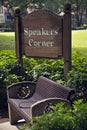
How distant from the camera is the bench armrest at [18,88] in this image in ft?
16.7

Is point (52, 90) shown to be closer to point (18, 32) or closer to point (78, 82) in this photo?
point (78, 82)

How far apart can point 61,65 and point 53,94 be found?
1.79 meters

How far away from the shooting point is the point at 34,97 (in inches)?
197

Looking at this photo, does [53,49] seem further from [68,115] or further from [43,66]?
[68,115]

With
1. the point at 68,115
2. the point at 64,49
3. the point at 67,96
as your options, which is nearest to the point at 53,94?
the point at 67,96

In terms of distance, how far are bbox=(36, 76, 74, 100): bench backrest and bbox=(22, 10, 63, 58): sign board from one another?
855 mm

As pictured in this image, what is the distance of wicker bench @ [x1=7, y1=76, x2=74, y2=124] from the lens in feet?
12.8

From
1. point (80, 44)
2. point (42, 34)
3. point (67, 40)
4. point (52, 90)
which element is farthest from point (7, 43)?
point (52, 90)

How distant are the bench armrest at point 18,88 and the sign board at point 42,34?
757 mm

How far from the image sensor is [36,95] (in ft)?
16.4

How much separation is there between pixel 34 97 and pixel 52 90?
20.4 inches

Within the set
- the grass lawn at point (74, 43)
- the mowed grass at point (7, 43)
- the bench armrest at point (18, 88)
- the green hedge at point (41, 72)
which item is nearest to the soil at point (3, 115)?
the green hedge at point (41, 72)

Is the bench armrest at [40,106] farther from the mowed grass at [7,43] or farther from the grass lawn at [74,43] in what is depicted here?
the mowed grass at [7,43]

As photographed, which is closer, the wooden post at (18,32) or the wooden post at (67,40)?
the wooden post at (67,40)
